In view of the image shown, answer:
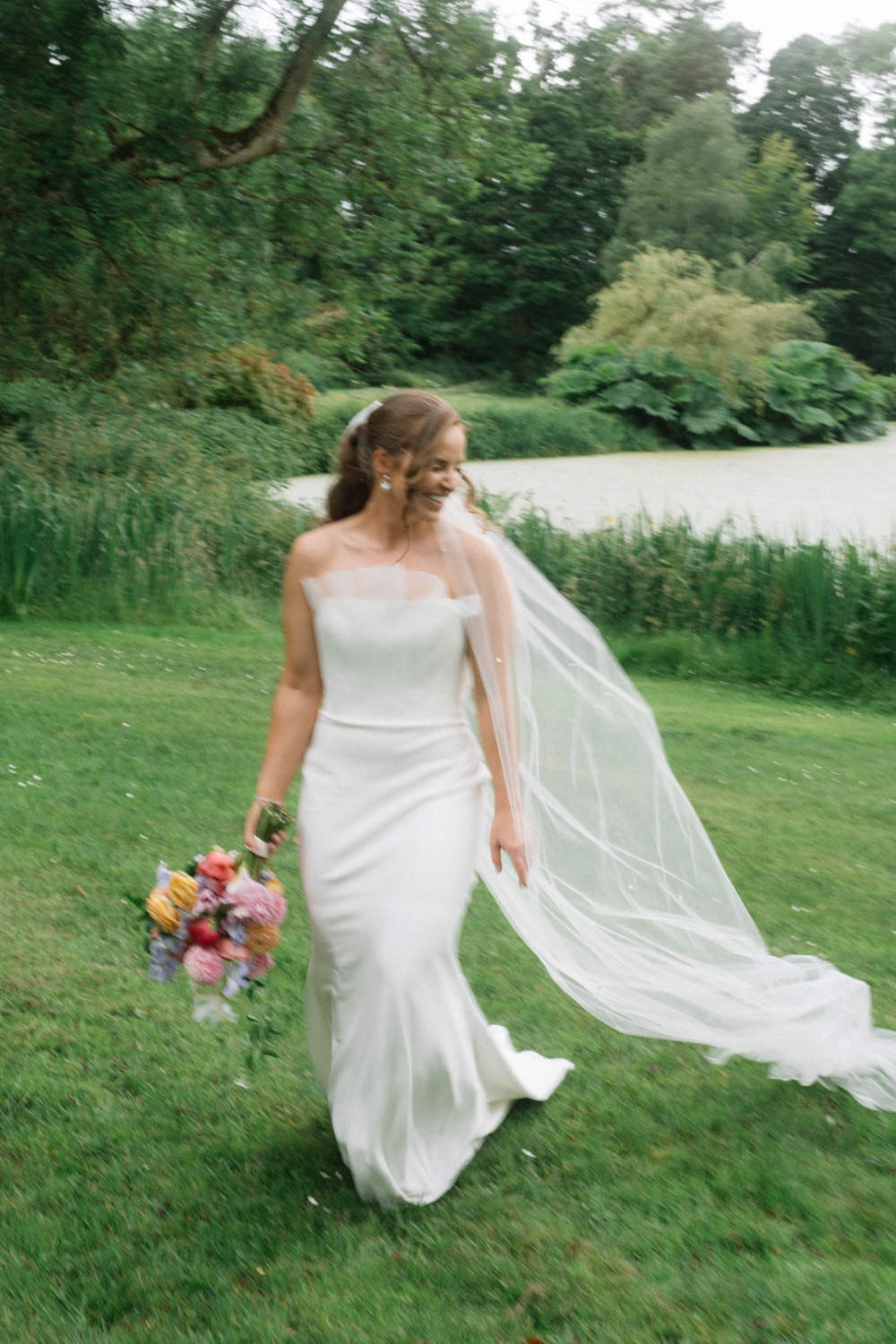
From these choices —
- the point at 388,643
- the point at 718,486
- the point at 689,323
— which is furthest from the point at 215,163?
the point at 689,323

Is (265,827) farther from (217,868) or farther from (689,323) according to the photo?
(689,323)

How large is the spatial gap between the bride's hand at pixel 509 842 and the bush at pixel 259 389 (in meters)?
18.9

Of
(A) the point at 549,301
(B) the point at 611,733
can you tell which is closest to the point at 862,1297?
(B) the point at 611,733

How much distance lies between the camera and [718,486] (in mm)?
24109

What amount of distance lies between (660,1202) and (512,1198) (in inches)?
15.4

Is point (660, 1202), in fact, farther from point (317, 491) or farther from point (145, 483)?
point (317, 491)

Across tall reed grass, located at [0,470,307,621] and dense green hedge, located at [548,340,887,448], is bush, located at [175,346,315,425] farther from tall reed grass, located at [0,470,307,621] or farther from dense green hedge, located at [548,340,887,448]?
tall reed grass, located at [0,470,307,621]

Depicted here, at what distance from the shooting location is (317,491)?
21625 mm

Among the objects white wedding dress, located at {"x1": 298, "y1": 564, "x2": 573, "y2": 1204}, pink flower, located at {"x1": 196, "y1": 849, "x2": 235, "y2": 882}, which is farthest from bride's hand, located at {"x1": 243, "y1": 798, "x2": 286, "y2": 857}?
pink flower, located at {"x1": 196, "y1": 849, "x2": 235, "y2": 882}

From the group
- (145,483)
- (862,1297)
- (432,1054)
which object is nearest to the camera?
(862,1297)

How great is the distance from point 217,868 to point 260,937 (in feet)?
0.65

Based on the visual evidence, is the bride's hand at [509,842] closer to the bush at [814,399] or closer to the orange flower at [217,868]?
the orange flower at [217,868]

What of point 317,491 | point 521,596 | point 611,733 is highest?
point 521,596

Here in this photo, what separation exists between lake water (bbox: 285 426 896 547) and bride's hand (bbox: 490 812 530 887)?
1352 centimetres
